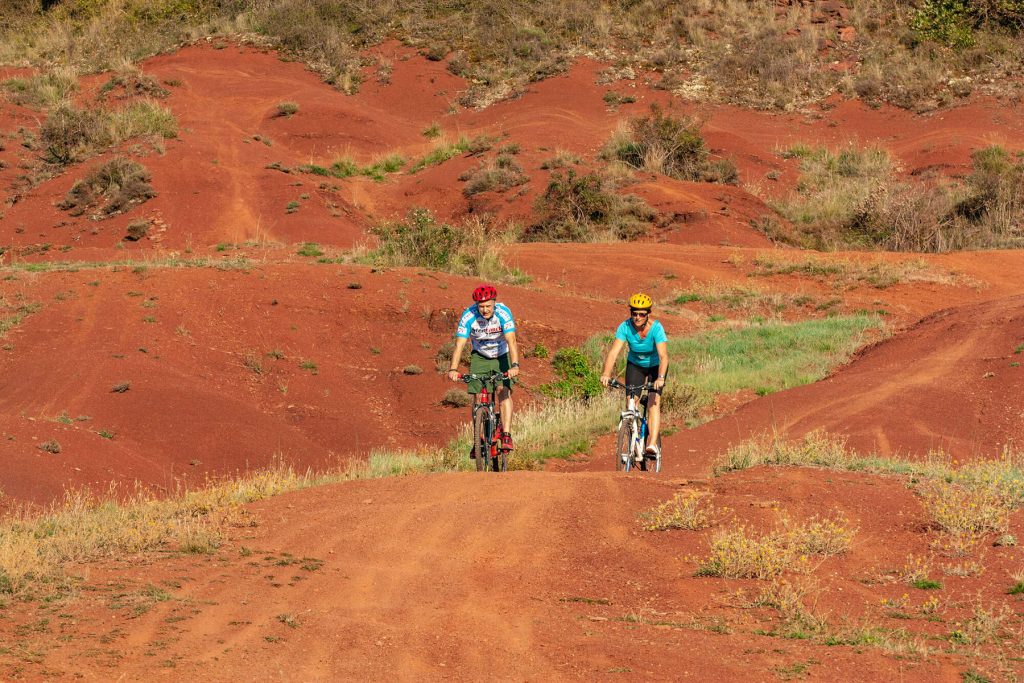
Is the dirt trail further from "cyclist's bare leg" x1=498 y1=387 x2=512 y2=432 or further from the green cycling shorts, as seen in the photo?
the green cycling shorts

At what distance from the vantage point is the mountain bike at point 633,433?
11344 millimetres

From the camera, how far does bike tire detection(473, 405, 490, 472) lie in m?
11.8

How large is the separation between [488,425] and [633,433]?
1.37m

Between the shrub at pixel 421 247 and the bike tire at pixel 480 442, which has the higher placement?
the shrub at pixel 421 247

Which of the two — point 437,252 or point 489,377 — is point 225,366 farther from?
point 489,377

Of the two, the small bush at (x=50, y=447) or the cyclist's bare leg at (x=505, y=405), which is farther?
the small bush at (x=50, y=447)

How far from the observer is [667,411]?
57.8 ft

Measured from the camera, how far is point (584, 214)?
3253 centimetres

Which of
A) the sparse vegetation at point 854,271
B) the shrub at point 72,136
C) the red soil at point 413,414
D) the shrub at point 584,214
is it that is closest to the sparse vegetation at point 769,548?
the red soil at point 413,414

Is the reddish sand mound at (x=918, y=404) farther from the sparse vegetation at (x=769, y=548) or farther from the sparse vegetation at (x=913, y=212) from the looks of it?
the sparse vegetation at (x=913, y=212)

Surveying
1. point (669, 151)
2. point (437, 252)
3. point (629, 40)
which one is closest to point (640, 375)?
point (437, 252)

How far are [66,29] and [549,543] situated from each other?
49.7 metres

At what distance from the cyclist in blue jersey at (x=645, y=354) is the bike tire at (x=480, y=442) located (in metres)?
1.32

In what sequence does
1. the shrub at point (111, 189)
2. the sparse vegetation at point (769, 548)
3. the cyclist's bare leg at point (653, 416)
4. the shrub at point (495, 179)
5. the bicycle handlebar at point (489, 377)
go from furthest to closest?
1. the shrub at point (495, 179)
2. the shrub at point (111, 189)
3. the bicycle handlebar at point (489, 377)
4. the cyclist's bare leg at point (653, 416)
5. the sparse vegetation at point (769, 548)
